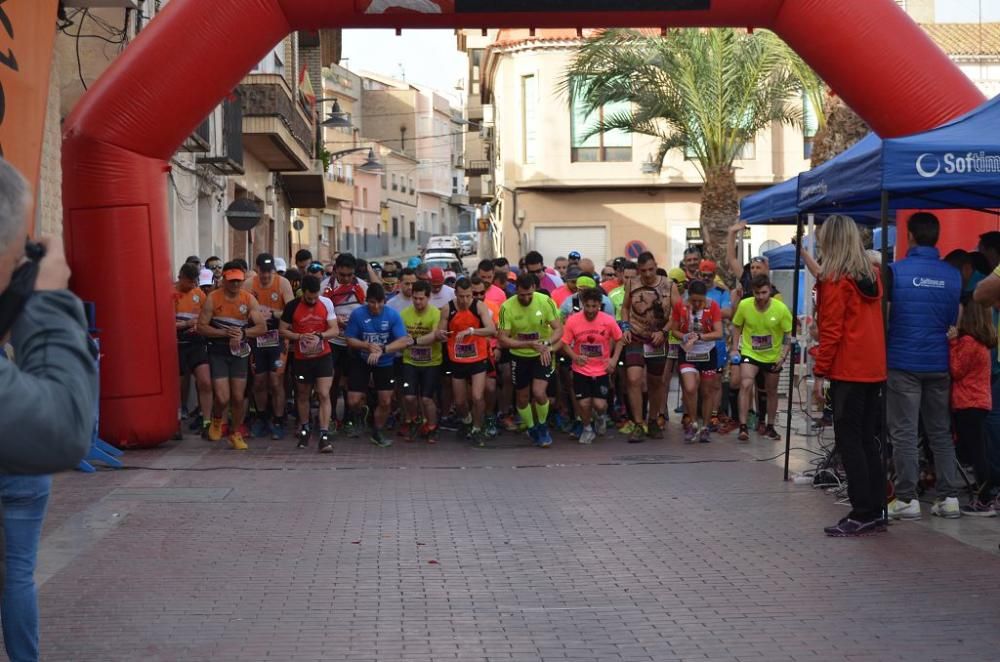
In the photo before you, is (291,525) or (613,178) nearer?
(291,525)

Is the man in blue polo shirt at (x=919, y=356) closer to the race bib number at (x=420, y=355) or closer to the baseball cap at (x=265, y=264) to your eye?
the race bib number at (x=420, y=355)

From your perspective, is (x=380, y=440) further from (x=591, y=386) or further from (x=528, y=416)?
(x=591, y=386)

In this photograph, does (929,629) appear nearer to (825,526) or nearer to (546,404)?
(825,526)

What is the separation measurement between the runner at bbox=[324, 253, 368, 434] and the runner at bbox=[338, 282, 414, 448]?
0.36m

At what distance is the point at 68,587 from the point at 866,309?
5.19 m

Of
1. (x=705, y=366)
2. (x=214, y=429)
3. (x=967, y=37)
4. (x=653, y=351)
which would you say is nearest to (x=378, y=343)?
(x=214, y=429)

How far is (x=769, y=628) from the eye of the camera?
6.27 m

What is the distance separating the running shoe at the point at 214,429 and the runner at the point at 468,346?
2.53 meters

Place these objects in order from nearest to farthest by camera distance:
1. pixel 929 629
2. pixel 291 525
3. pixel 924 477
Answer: pixel 929 629
pixel 291 525
pixel 924 477

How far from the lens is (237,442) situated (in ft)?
44.5

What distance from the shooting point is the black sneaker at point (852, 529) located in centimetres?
849

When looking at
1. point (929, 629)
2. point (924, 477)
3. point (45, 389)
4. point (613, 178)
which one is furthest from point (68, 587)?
point (613, 178)

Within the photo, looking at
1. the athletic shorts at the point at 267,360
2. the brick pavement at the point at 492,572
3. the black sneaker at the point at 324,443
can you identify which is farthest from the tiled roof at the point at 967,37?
the brick pavement at the point at 492,572

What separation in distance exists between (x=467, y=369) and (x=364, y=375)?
1.12 metres
